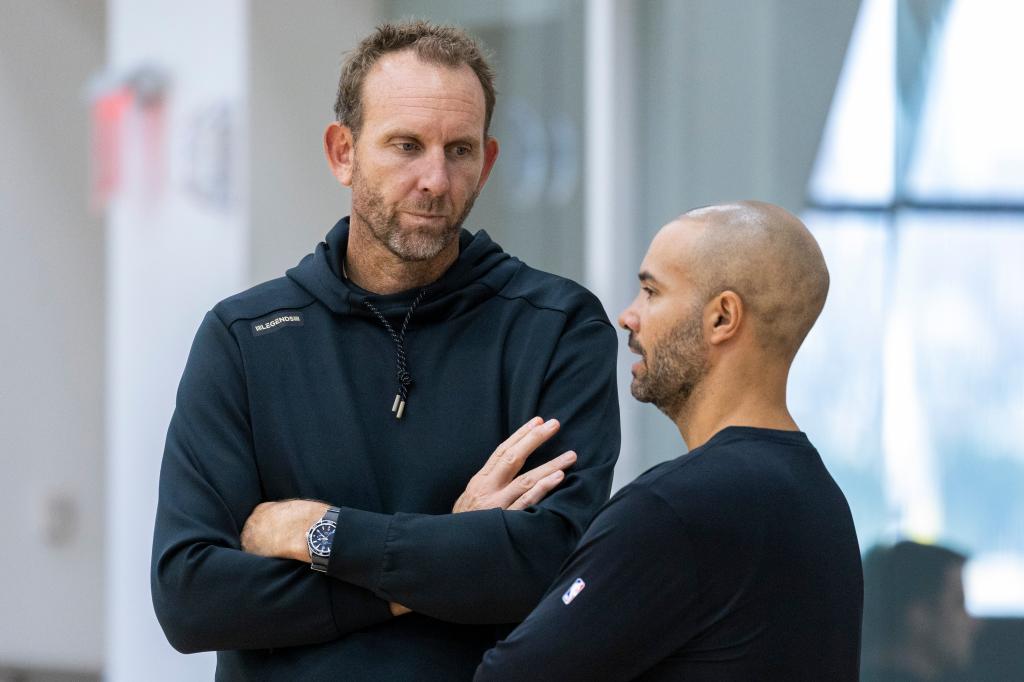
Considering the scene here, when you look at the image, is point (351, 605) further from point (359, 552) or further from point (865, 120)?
point (865, 120)

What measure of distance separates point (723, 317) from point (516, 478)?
19.3 inches

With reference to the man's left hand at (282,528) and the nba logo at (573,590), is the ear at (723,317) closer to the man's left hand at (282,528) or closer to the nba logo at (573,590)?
the nba logo at (573,590)

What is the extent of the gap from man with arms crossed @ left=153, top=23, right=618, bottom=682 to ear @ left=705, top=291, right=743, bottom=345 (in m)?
0.40

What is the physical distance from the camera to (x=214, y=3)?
5.37 metres

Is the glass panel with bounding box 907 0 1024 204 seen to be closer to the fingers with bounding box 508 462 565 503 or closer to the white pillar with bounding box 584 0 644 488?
the white pillar with bounding box 584 0 644 488

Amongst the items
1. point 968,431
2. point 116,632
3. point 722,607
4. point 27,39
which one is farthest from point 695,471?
point 27,39

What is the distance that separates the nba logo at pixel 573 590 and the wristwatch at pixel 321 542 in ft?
1.64

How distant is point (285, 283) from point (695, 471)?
99 centimetres

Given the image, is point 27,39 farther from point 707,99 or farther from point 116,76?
point 707,99

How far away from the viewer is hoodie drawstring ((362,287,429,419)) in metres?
2.39

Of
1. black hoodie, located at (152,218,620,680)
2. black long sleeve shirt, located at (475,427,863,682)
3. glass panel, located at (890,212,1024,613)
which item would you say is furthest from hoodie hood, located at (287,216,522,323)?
glass panel, located at (890,212,1024,613)

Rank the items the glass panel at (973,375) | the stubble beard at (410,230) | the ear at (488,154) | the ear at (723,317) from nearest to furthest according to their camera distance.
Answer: the ear at (723,317) < the stubble beard at (410,230) < the ear at (488,154) < the glass panel at (973,375)

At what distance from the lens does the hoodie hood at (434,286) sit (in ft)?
8.11

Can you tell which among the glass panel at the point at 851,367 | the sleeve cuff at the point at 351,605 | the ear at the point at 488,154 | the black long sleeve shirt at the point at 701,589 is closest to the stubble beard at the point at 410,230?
the ear at the point at 488,154
